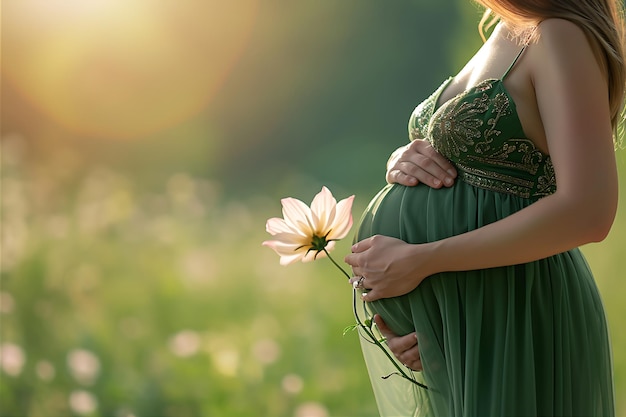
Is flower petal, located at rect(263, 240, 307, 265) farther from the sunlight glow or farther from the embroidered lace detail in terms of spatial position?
the sunlight glow

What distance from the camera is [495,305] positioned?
101cm

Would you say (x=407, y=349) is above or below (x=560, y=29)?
below

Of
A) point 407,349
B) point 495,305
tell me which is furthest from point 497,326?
point 407,349

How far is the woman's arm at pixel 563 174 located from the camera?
0.90 meters

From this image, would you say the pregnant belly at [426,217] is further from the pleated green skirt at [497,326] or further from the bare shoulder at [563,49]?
the bare shoulder at [563,49]

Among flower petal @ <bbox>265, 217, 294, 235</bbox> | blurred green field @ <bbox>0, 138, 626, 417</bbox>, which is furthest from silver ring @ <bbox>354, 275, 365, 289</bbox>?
blurred green field @ <bbox>0, 138, 626, 417</bbox>

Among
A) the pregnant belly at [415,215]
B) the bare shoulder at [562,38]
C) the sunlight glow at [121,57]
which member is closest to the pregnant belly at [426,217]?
the pregnant belly at [415,215]

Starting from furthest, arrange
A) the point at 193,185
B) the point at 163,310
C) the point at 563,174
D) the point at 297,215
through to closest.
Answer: the point at 193,185, the point at 163,310, the point at 297,215, the point at 563,174

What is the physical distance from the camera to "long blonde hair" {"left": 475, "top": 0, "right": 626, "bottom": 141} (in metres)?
0.94

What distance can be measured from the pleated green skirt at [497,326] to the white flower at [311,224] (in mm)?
70

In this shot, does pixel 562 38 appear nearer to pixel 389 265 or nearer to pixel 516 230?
pixel 516 230

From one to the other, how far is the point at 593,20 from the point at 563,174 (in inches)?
8.3

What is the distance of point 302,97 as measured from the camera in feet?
11.2

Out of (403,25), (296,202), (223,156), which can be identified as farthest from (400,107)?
(296,202)
